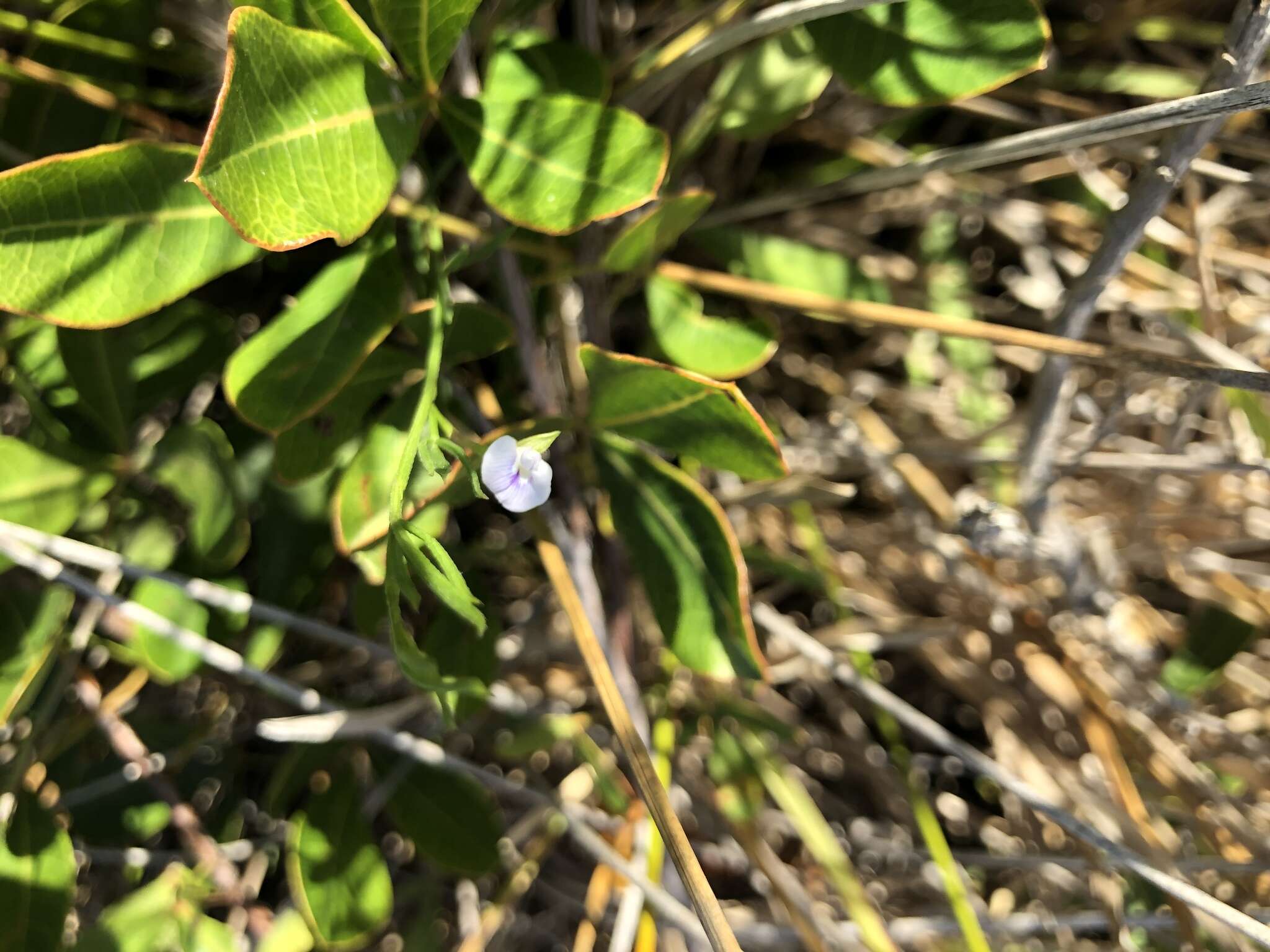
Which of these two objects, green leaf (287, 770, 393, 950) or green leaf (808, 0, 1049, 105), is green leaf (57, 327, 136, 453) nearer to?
green leaf (287, 770, 393, 950)

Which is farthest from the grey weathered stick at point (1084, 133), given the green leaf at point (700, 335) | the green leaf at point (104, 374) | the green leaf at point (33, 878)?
the green leaf at point (33, 878)

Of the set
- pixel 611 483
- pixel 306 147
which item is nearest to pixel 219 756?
pixel 611 483

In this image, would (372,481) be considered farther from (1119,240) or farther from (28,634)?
(1119,240)

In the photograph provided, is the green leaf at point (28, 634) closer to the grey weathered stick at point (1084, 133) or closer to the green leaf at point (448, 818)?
the green leaf at point (448, 818)

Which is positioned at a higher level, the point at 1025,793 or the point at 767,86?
the point at 767,86

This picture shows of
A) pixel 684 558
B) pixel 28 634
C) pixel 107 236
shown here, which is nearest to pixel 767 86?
pixel 684 558
